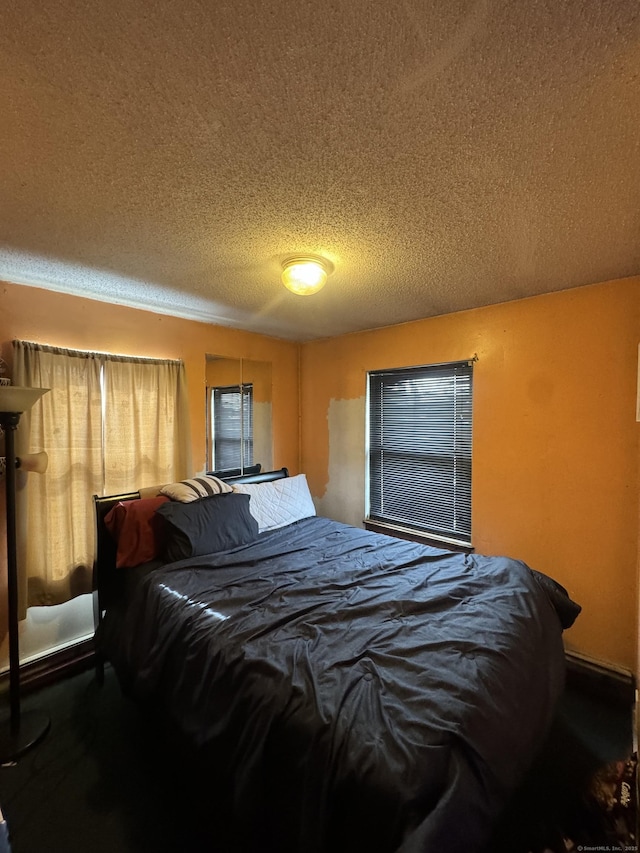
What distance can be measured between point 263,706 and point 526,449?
2.15 metres

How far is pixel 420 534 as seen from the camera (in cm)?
303

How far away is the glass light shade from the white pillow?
1.40m

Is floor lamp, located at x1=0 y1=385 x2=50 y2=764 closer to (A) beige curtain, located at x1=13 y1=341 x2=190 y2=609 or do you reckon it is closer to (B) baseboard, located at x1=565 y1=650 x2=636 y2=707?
(A) beige curtain, located at x1=13 y1=341 x2=190 y2=609

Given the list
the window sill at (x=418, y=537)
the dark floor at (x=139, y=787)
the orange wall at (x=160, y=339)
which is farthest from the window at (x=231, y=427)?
the dark floor at (x=139, y=787)

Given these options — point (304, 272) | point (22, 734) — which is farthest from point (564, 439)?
point (22, 734)

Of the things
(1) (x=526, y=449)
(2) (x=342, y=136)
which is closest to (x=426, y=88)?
(2) (x=342, y=136)

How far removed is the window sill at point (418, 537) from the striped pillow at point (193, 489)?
4.54 ft

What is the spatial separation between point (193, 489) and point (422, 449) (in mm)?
1804

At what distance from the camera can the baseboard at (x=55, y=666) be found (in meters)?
2.18

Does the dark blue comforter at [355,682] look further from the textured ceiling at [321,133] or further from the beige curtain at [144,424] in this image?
the textured ceiling at [321,133]

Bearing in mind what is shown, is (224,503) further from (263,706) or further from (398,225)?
(398,225)

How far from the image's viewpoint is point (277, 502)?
2.92 metres

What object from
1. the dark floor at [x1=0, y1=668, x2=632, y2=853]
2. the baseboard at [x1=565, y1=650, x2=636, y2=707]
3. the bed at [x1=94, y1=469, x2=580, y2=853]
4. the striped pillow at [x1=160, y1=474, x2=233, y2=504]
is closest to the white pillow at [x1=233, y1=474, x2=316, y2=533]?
the striped pillow at [x1=160, y1=474, x2=233, y2=504]

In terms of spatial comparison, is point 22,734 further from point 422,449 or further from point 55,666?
point 422,449
